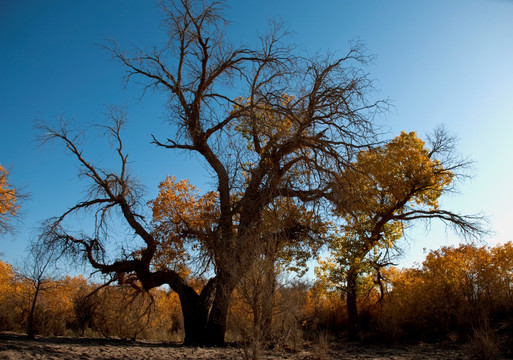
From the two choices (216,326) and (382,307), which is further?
(382,307)

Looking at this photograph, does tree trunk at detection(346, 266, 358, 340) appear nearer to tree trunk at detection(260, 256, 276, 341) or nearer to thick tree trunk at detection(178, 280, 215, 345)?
thick tree trunk at detection(178, 280, 215, 345)

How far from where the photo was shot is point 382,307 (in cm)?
1530

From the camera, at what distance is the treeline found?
10820 mm

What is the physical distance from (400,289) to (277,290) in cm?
1023

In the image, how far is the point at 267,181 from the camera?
31.9 feet

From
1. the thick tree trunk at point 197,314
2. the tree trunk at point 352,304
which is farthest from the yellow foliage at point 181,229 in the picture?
the tree trunk at point 352,304

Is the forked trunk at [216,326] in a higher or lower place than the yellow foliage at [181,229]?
lower

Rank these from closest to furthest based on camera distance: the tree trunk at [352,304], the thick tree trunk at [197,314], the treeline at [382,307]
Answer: the treeline at [382,307]
the thick tree trunk at [197,314]
the tree trunk at [352,304]

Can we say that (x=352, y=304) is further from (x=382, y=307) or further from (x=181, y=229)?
(x=181, y=229)

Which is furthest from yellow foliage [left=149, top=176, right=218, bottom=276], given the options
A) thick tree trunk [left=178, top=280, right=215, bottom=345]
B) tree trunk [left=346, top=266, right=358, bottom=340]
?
tree trunk [left=346, top=266, right=358, bottom=340]

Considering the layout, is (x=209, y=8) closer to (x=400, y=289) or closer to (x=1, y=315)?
(x=400, y=289)

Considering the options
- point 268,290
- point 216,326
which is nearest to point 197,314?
point 216,326

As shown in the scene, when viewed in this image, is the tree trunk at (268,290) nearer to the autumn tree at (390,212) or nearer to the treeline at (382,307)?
the treeline at (382,307)

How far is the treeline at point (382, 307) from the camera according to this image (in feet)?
35.5
